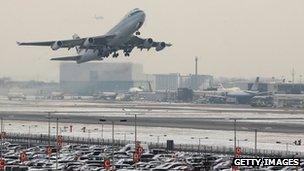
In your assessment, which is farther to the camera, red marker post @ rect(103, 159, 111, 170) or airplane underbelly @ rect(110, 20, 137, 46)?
airplane underbelly @ rect(110, 20, 137, 46)

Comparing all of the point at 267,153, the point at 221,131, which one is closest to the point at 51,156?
the point at 267,153

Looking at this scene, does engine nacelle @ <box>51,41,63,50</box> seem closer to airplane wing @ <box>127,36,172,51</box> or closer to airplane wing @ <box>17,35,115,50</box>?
airplane wing @ <box>17,35,115,50</box>

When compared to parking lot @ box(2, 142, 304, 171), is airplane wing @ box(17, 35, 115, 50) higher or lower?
higher

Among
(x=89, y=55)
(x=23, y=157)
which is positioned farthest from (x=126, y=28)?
(x=23, y=157)

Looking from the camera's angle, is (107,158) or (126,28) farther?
(126,28)

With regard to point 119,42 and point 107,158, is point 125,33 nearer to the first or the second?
point 119,42

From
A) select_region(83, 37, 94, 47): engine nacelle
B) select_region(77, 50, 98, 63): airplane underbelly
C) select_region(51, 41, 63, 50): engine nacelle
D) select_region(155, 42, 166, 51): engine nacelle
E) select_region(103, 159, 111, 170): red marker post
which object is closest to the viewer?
select_region(103, 159, 111, 170): red marker post

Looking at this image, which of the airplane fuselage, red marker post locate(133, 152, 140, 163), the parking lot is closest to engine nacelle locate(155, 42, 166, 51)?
the airplane fuselage

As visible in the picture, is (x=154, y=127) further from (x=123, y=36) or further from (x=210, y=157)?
(x=210, y=157)
